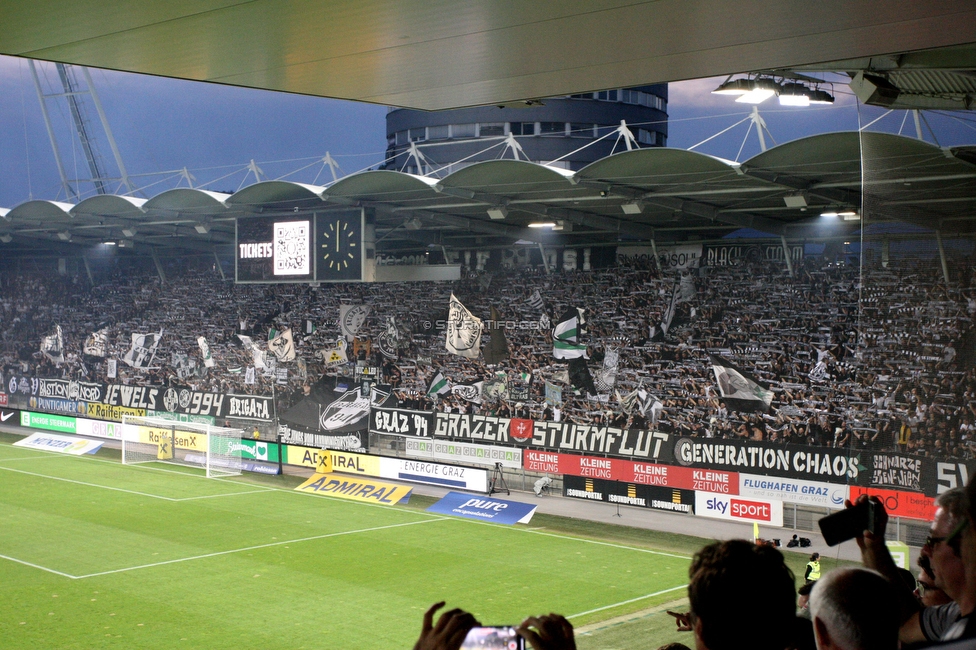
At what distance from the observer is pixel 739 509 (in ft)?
62.5

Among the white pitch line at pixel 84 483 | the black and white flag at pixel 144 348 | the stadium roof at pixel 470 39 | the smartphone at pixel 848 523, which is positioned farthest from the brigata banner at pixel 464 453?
the smartphone at pixel 848 523

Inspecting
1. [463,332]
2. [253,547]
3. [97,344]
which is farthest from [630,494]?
[97,344]

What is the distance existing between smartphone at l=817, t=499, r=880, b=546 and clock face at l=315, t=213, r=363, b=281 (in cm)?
2034

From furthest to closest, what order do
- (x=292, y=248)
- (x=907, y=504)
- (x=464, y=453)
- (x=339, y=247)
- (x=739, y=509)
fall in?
(x=292, y=248), (x=339, y=247), (x=464, y=453), (x=739, y=509), (x=907, y=504)

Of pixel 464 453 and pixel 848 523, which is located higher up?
pixel 848 523

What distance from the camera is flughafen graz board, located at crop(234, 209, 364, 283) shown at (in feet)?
78.4

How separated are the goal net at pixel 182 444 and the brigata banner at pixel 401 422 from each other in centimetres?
473

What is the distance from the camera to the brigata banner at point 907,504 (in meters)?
5.11

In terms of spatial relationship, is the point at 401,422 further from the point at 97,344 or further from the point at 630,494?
the point at 97,344

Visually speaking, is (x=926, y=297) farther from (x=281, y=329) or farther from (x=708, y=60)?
(x=281, y=329)

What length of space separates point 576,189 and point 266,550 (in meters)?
10.6

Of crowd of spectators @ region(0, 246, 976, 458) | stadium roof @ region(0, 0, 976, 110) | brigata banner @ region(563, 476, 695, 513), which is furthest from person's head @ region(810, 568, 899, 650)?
brigata banner @ region(563, 476, 695, 513)

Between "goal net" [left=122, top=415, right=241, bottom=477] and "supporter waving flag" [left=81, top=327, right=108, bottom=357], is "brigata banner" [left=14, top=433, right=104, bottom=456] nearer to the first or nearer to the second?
"goal net" [left=122, top=415, right=241, bottom=477]

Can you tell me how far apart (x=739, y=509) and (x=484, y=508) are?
588 cm
